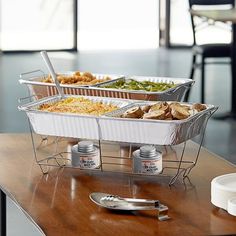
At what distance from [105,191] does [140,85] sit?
71 centimetres

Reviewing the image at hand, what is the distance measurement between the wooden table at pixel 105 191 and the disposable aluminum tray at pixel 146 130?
0.10 meters

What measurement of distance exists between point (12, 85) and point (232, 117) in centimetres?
198

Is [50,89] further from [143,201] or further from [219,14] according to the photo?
[219,14]

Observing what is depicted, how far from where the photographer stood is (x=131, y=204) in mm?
1561

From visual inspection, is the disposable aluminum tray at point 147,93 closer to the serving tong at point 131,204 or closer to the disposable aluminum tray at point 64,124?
the disposable aluminum tray at point 64,124

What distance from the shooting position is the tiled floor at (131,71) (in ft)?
16.2

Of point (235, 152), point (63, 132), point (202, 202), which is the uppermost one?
point (63, 132)

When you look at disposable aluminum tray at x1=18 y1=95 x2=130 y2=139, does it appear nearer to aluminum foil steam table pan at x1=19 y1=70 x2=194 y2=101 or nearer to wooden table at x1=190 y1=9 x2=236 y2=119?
aluminum foil steam table pan at x1=19 y1=70 x2=194 y2=101

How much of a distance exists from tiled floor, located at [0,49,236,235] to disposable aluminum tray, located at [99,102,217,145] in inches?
103

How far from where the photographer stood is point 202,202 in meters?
1.64

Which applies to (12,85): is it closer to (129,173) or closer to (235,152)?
(235,152)

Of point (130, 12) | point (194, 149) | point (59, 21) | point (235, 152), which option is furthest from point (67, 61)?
point (194, 149)

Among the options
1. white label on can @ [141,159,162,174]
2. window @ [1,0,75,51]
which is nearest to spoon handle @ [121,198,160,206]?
white label on can @ [141,159,162,174]

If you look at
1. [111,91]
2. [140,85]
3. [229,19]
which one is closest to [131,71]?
[229,19]
